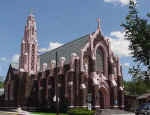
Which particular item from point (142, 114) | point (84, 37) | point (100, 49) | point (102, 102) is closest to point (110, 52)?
point (100, 49)

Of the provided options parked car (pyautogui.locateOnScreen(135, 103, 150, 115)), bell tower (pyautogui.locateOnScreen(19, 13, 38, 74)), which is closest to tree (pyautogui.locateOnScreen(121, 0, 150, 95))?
parked car (pyautogui.locateOnScreen(135, 103, 150, 115))

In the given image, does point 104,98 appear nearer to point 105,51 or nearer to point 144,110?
point 105,51

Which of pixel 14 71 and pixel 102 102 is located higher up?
pixel 14 71

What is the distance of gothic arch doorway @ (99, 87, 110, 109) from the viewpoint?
47.0 metres

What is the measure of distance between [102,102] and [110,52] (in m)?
10.5

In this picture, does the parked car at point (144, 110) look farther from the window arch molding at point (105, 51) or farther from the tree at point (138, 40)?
the window arch molding at point (105, 51)

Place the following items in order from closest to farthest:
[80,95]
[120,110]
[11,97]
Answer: [80,95] < [120,110] < [11,97]

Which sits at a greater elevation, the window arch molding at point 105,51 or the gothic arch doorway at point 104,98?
the window arch molding at point 105,51

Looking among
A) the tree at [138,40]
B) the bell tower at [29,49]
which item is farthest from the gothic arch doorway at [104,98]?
the tree at [138,40]

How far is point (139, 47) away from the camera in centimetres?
1220

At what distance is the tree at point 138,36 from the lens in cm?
1185

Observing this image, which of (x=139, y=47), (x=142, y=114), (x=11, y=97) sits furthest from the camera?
(x=11, y=97)

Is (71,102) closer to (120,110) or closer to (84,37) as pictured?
(120,110)

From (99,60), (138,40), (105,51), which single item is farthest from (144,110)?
(105,51)
